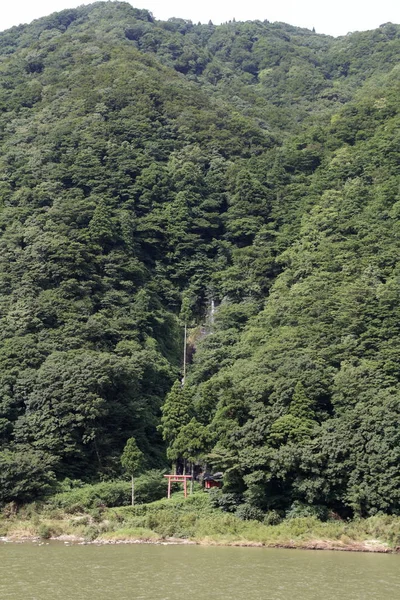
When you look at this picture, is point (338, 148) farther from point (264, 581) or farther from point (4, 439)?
point (264, 581)

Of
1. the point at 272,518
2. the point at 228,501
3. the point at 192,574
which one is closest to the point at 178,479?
the point at 228,501

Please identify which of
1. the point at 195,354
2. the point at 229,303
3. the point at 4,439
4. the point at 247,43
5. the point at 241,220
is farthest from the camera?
the point at 247,43

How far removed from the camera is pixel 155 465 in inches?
2367

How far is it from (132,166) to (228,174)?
11149mm

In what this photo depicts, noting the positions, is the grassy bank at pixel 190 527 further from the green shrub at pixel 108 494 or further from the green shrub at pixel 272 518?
the green shrub at pixel 108 494

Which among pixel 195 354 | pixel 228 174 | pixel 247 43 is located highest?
pixel 247 43

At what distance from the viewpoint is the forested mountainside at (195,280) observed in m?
50.9

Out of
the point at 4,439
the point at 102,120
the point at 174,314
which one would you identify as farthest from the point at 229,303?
the point at 102,120

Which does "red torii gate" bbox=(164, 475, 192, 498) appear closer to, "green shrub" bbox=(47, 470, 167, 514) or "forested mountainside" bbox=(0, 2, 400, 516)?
"green shrub" bbox=(47, 470, 167, 514)

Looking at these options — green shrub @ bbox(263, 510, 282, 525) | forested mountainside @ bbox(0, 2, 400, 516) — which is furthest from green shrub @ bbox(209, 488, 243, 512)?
green shrub @ bbox(263, 510, 282, 525)

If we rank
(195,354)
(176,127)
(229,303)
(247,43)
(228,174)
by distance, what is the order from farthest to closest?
(247,43)
(176,127)
(228,174)
(229,303)
(195,354)

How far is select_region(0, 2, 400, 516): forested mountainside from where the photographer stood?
5094 centimetres

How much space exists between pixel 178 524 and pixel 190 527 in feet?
2.67

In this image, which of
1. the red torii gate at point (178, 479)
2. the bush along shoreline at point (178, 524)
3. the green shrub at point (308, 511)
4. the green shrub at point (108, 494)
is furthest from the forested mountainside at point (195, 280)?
the green shrub at point (108, 494)
